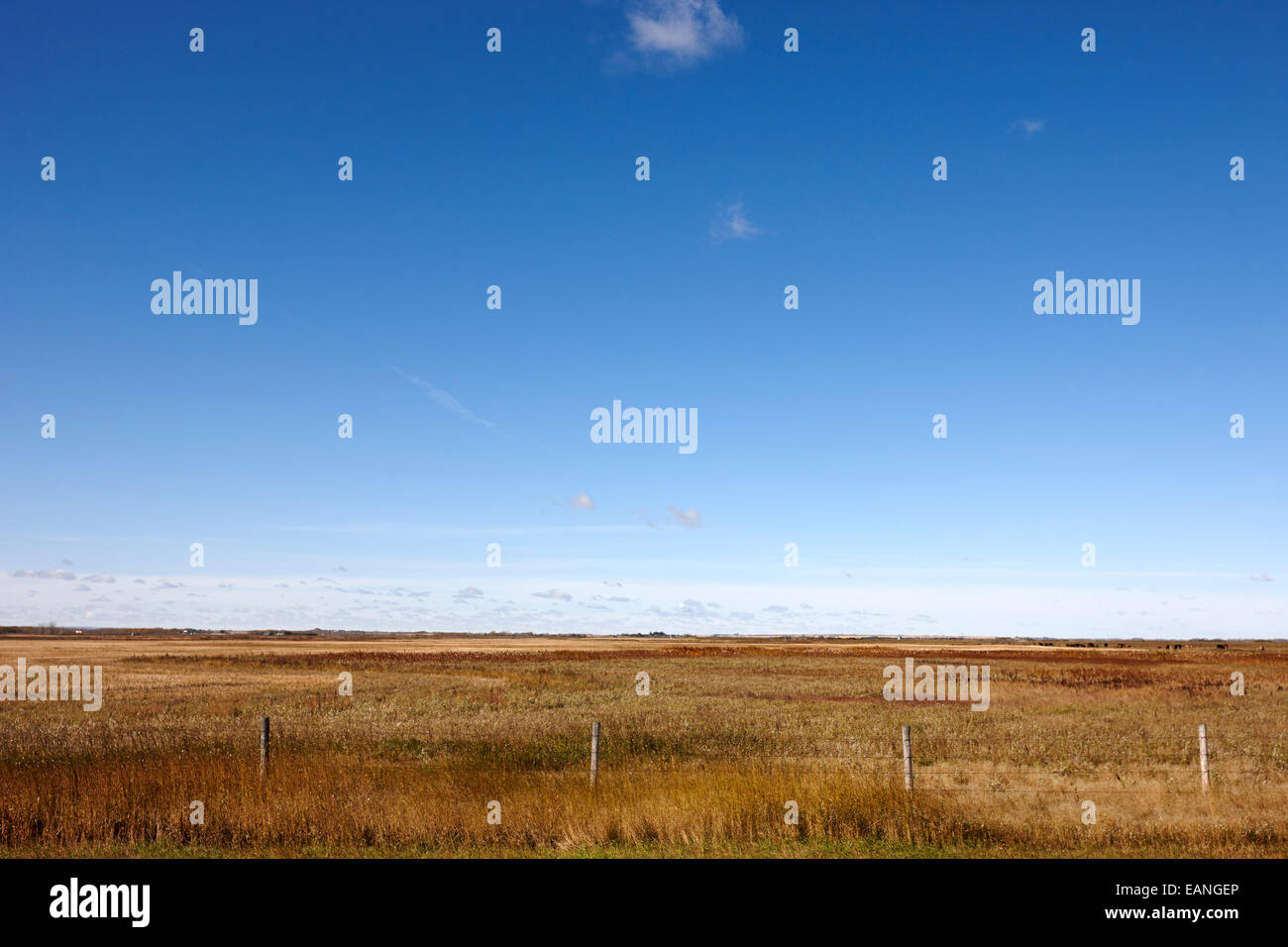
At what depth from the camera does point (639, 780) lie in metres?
15.4

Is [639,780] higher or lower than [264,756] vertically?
lower

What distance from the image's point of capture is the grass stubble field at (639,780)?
41.1 feet

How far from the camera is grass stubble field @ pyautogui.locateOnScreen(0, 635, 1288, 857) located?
41.1 ft

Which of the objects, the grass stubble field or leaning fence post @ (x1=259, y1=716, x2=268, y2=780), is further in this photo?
leaning fence post @ (x1=259, y1=716, x2=268, y2=780)

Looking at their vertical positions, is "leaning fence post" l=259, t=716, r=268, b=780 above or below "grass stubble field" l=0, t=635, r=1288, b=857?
above

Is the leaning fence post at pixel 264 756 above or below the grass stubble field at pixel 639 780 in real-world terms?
above

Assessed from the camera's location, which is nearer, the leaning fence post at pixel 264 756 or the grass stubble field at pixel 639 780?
the grass stubble field at pixel 639 780

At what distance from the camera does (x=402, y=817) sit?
42.6 ft

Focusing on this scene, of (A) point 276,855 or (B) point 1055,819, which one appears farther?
(B) point 1055,819
